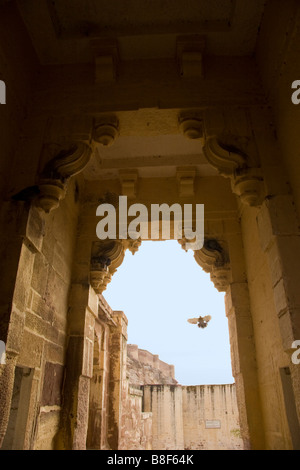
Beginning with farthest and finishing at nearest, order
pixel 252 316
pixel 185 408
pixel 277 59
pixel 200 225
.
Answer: pixel 185 408, pixel 200 225, pixel 252 316, pixel 277 59

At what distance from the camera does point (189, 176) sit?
4188 millimetres

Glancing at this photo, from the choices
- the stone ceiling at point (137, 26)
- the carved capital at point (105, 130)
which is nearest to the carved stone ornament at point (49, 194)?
the carved capital at point (105, 130)

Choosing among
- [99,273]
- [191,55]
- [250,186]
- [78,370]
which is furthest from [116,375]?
[191,55]

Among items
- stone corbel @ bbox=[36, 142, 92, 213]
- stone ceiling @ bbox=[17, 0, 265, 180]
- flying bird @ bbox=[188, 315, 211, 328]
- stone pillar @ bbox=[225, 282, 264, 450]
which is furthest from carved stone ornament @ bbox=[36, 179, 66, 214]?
flying bird @ bbox=[188, 315, 211, 328]

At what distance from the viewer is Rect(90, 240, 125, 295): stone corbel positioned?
3.88 metres

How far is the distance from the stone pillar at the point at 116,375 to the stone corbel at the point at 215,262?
2.95 metres

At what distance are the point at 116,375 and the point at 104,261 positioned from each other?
3121mm

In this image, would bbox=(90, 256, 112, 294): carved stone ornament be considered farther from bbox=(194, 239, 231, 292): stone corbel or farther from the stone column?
the stone column

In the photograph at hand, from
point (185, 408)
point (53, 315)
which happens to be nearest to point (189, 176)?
point (53, 315)

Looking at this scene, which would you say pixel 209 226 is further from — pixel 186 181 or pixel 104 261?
pixel 104 261

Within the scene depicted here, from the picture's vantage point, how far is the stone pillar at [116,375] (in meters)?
5.59

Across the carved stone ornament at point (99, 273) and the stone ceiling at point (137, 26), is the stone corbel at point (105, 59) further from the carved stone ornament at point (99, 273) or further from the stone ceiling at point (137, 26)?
the carved stone ornament at point (99, 273)
